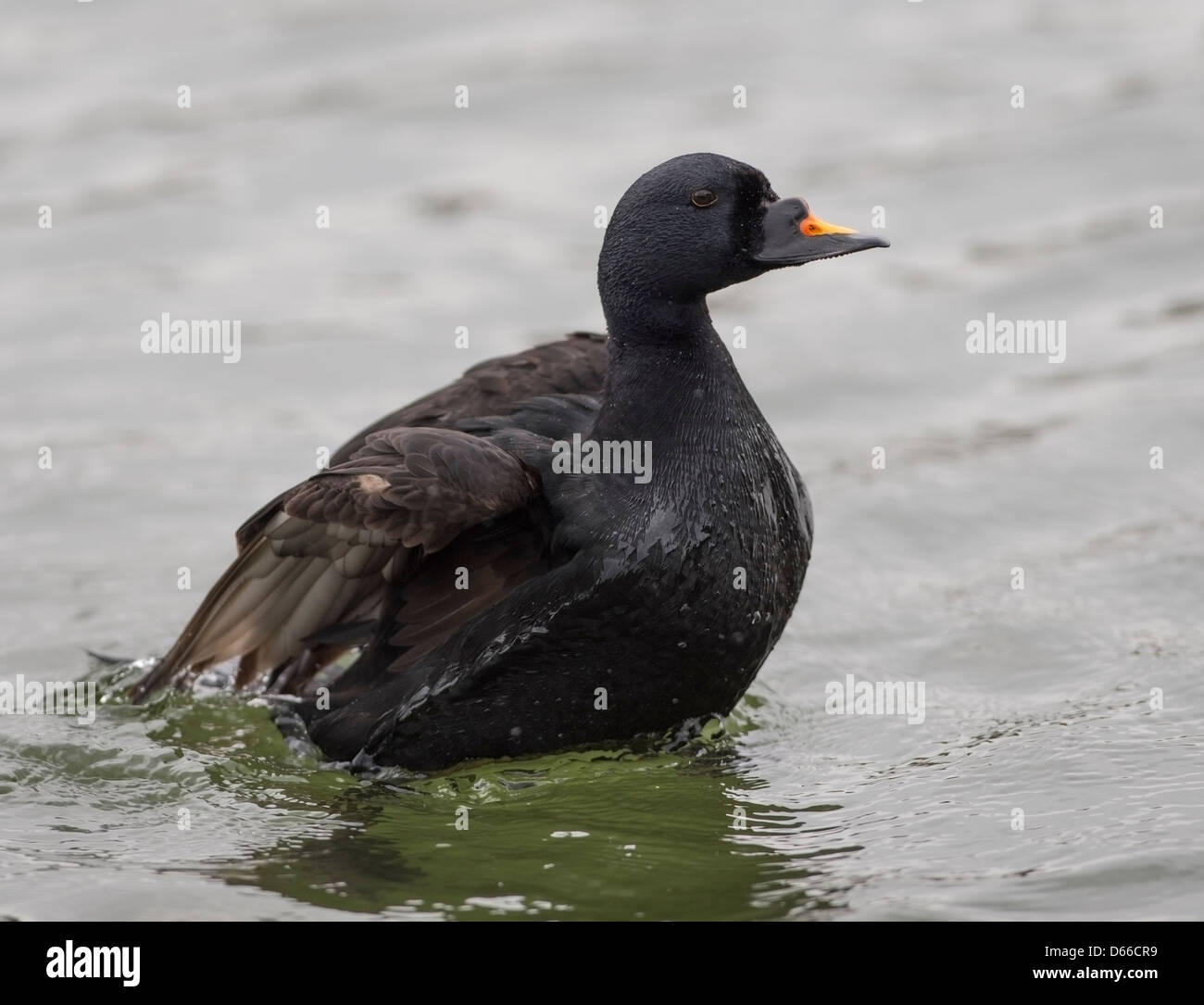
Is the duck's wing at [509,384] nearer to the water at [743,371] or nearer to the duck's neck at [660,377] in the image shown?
the duck's neck at [660,377]

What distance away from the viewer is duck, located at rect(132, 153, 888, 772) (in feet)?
25.5

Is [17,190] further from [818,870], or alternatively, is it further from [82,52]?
[818,870]

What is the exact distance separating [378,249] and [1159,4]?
334 inches

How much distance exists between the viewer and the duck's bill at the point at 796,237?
26.2 ft

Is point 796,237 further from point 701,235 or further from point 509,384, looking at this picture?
point 509,384

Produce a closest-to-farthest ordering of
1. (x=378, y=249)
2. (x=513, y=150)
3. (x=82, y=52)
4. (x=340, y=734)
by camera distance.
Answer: (x=340, y=734) < (x=378, y=249) < (x=513, y=150) < (x=82, y=52)

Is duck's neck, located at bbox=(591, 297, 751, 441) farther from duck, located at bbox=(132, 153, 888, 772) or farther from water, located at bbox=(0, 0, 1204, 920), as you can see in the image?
water, located at bbox=(0, 0, 1204, 920)

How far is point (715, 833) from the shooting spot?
8.04 metres

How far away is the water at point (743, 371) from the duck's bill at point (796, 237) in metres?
2.31

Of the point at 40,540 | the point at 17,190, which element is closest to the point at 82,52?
the point at 17,190

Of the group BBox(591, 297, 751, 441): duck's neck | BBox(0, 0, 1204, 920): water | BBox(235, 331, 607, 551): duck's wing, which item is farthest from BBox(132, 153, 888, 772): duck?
BBox(0, 0, 1204, 920): water

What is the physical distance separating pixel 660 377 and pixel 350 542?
1.43 metres

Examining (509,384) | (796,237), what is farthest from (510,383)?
(796,237)

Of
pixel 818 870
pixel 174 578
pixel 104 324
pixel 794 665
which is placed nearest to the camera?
pixel 818 870
